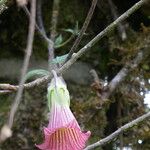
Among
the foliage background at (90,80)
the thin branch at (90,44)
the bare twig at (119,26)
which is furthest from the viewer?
the bare twig at (119,26)

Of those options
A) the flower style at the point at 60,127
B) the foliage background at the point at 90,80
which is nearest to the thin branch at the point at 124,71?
the foliage background at the point at 90,80

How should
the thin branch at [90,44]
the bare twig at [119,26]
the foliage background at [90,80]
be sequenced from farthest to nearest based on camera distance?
the bare twig at [119,26]
the foliage background at [90,80]
the thin branch at [90,44]

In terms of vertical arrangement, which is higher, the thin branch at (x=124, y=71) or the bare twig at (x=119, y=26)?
the bare twig at (x=119, y=26)

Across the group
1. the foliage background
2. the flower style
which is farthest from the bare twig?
the flower style

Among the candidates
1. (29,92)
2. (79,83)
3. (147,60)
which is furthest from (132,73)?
(29,92)

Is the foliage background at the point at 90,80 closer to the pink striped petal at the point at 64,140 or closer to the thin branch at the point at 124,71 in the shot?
the thin branch at the point at 124,71

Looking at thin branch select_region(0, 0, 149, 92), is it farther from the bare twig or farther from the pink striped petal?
the bare twig

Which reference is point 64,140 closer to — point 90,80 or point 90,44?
point 90,44

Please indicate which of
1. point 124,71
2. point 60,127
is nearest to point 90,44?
point 60,127
